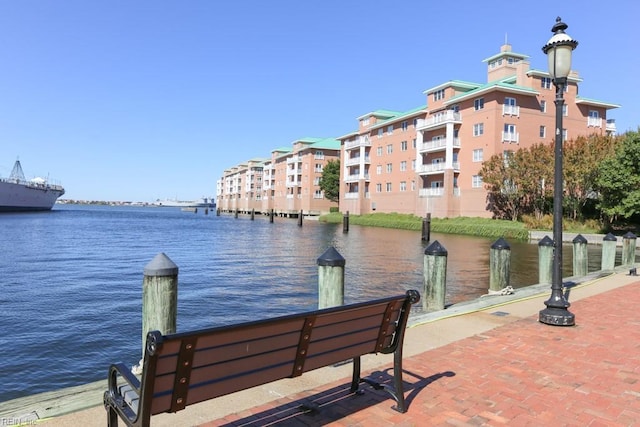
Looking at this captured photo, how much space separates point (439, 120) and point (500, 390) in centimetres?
4964

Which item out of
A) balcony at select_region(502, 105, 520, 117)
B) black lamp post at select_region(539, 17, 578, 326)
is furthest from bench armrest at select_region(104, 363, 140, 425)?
balcony at select_region(502, 105, 520, 117)

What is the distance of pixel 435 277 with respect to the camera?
327 inches

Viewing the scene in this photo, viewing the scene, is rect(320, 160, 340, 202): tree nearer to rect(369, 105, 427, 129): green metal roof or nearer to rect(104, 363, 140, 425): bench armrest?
rect(369, 105, 427, 129): green metal roof

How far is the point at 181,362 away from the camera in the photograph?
2561 mm

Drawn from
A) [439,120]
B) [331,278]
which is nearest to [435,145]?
[439,120]

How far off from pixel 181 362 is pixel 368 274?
14.8 metres

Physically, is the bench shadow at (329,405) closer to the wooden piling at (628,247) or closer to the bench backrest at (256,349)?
the bench backrest at (256,349)

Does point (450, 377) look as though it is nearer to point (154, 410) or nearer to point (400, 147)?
point (154, 410)

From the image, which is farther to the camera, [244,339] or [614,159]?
[614,159]

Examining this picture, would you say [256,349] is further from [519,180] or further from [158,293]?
[519,180]

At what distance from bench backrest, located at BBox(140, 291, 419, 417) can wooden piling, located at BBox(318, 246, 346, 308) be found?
242 cm

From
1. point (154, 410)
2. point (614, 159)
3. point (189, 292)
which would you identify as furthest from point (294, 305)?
point (614, 159)

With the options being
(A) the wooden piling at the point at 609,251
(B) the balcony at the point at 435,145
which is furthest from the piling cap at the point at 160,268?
(B) the balcony at the point at 435,145

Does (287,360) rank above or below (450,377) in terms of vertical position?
above
